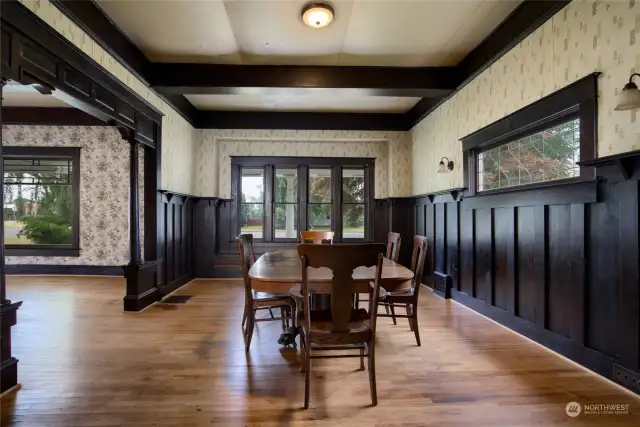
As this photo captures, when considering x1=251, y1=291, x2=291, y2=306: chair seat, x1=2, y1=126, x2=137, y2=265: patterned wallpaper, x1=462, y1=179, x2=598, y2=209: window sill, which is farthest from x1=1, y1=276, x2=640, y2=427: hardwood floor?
x1=2, y1=126, x2=137, y2=265: patterned wallpaper

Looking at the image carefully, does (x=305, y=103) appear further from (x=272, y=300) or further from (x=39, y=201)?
(x=39, y=201)

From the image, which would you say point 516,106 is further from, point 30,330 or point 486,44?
point 30,330

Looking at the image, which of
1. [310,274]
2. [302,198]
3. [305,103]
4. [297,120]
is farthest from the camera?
[302,198]

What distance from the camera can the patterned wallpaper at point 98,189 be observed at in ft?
20.0

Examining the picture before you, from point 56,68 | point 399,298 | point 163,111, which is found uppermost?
point 163,111

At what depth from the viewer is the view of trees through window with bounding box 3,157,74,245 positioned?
20.3ft

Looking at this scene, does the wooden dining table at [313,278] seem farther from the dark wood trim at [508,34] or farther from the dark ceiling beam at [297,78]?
the dark ceiling beam at [297,78]

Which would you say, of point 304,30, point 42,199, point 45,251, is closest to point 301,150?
point 304,30

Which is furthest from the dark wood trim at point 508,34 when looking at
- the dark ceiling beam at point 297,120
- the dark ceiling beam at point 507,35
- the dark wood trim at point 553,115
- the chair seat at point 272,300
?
the chair seat at point 272,300

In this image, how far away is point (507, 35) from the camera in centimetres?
321

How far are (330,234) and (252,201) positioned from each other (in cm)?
255

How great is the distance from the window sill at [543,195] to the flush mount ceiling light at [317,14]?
236 centimetres

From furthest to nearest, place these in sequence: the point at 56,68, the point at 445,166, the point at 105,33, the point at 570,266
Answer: the point at 445,166
the point at 105,33
the point at 56,68
the point at 570,266

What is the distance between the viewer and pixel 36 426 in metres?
1.77
